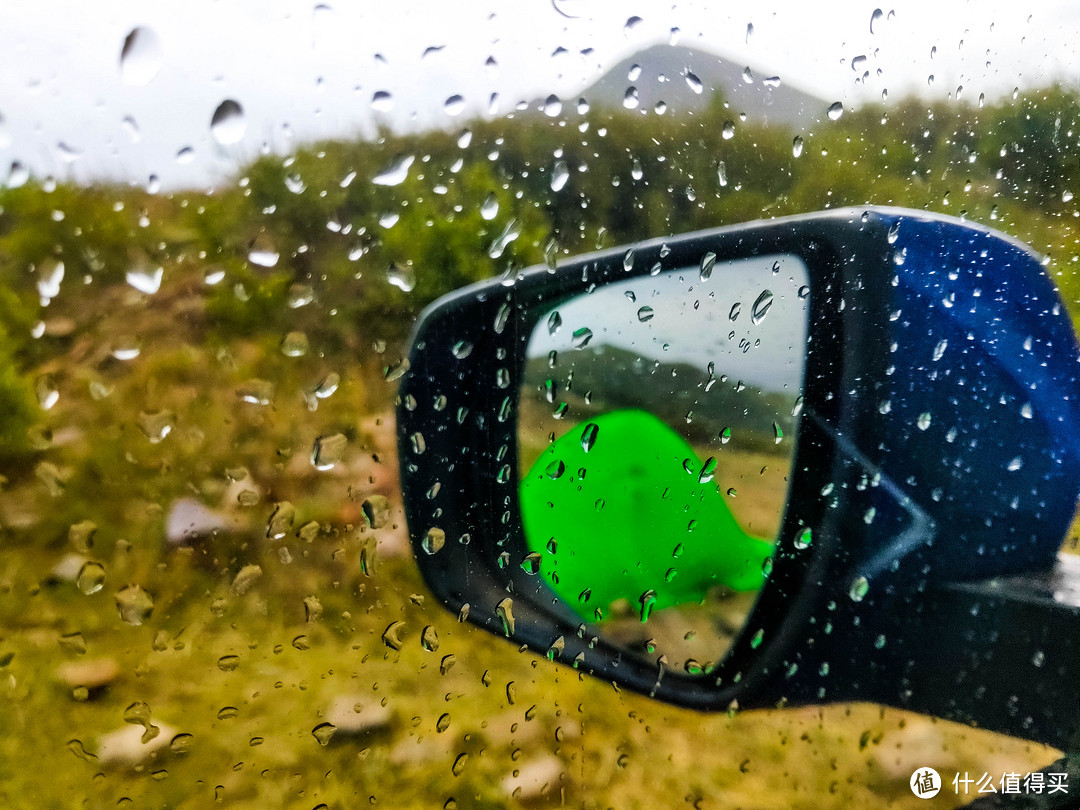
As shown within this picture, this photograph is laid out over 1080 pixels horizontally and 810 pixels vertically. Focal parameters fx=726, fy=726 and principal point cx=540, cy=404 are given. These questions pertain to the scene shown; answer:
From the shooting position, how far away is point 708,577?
160 cm

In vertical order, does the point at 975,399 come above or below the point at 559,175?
below

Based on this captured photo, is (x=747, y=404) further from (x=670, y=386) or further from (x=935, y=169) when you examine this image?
(x=935, y=169)

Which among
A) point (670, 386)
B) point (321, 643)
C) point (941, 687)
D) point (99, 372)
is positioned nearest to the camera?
point (99, 372)

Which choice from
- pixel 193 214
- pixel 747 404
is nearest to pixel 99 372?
pixel 193 214

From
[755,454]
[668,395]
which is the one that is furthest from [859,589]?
[668,395]

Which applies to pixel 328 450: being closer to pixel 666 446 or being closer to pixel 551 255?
pixel 551 255

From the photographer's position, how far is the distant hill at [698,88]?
136cm

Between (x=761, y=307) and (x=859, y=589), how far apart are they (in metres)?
0.69

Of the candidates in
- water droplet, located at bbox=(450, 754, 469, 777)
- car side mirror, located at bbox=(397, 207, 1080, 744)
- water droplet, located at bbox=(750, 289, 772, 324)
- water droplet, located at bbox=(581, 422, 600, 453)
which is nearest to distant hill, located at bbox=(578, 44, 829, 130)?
car side mirror, located at bbox=(397, 207, 1080, 744)

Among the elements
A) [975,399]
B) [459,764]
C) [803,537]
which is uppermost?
[975,399]

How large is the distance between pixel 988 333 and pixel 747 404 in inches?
25.0

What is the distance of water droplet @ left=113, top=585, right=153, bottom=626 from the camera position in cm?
107

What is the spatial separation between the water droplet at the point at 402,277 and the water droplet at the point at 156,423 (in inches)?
16.3

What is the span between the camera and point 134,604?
3.54 ft
